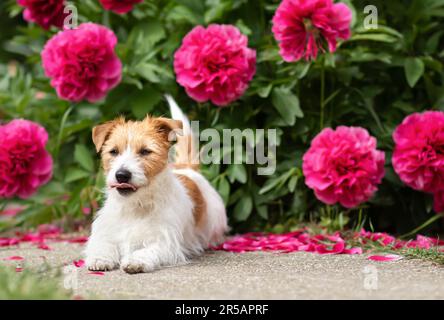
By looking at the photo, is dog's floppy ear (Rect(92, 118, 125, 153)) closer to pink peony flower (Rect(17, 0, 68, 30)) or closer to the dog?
the dog

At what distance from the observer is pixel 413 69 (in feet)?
15.2

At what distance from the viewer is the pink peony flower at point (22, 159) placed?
183 inches

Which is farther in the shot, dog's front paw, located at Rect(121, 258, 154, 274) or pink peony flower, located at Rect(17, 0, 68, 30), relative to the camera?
pink peony flower, located at Rect(17, 0, 68, 30)

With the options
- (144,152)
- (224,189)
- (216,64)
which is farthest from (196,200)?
(216,64)

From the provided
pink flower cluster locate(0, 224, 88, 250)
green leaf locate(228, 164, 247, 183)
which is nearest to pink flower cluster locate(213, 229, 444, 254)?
green leaf locate(228, 164, 247, 183)

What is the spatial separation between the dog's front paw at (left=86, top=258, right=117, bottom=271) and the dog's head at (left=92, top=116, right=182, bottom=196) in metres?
0.38

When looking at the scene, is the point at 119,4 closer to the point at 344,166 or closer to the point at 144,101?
the point at 144,101

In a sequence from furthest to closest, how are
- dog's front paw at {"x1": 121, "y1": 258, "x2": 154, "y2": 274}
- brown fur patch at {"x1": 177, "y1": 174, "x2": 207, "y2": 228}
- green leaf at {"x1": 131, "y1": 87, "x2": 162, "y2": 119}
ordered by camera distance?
green leaf at {"x1": 131, "y1": 87, "x2": 162, "y2": 119}, brown fur patch at {"x1": 177, "y1": 174, "x2": 207, "y2": 228}, dog's front paw at {"x1": 121, "y1": 258, "x2": 154, "y2": 274}

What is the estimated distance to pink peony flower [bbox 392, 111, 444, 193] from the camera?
14.1ft

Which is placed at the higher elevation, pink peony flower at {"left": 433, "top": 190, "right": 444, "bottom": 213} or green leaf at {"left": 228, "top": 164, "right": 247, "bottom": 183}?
green leaf at {"left": 228, "top": 164, "right": 247, "bottom": 183}

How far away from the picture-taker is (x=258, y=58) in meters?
4.93

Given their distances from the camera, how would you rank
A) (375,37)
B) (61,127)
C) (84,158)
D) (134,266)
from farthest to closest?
(84,158) < (61,127) < (375,37) < (134,266)

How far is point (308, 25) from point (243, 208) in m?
1.42
